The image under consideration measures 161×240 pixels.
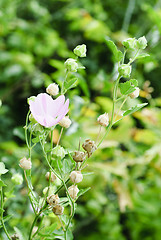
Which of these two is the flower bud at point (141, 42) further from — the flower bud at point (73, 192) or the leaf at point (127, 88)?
the flower bud at point (73, 192)

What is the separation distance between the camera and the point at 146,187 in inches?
47.1

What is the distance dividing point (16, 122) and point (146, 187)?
0.63 metres

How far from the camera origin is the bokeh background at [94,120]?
75cm

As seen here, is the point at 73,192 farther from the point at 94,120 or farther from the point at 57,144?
the point at 94,120

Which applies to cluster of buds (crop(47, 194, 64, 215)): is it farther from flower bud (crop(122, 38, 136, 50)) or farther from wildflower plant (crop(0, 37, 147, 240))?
flower bud (crop(122, 38, 136, 50))

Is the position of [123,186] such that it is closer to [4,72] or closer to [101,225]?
[101,225]

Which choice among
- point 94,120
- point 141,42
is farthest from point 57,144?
point 94,120

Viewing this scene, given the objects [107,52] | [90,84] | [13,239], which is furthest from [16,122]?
[13,239]

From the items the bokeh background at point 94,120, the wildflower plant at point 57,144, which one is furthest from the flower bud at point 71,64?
the bokeh background at point 94,120

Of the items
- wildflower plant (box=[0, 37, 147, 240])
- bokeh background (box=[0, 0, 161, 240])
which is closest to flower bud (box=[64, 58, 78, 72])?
wildflower plant (box=[0, 37, 147, 240])

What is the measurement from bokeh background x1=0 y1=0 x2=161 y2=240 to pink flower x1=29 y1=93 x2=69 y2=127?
80 mm

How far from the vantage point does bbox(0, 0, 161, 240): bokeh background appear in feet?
2.46

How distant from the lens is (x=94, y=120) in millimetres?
841

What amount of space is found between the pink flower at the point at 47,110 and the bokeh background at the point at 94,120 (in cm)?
8
